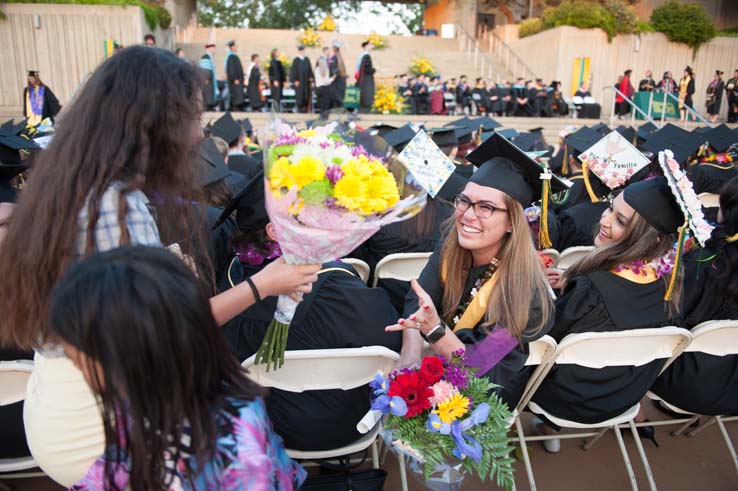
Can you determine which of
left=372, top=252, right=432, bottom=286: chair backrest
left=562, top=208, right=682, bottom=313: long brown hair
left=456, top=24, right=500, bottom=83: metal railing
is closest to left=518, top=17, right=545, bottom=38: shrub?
left=456, top=24, right=500, bottom=83: metal railing

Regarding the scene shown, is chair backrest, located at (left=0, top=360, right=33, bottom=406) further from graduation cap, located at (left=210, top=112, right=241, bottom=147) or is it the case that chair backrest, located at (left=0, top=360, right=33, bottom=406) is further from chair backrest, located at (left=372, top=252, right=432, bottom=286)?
graduation cap, located at (left=210, top=112, right=241, bottom=147)

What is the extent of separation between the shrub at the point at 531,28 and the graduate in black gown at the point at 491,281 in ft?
79.5

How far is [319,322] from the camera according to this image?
211 centimetres

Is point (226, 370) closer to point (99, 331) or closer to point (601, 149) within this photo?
point (99, 331)

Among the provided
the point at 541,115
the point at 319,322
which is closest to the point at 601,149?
the point at 319,322

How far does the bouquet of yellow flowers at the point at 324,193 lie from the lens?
1.51 metres

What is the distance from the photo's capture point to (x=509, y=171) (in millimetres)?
2309

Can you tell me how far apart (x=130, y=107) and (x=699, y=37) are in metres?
27.2

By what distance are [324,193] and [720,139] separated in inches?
310

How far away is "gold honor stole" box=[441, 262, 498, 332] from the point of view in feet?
7.32

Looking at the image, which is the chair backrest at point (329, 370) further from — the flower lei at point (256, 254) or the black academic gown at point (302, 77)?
the black academic gown at point (302, 77)

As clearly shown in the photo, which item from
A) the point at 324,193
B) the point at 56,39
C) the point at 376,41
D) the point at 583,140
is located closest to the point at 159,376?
the point at 324,193

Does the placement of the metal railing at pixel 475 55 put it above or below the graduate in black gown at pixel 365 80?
above

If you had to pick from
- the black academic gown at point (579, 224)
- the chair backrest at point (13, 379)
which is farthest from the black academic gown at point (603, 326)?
the chair backrest at point (13, 379)
